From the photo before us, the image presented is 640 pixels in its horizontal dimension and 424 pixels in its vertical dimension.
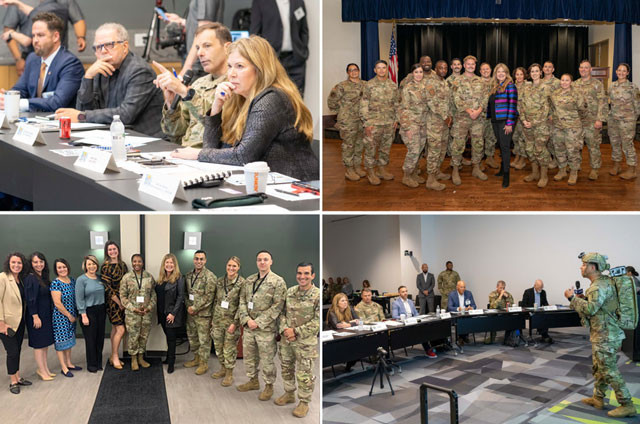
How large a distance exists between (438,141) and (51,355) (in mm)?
3224

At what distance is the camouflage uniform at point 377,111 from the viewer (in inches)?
211

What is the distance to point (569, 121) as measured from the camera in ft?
17.6

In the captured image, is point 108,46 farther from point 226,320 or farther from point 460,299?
point 460,299

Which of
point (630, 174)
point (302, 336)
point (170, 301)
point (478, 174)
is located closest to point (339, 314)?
point (302, 336)

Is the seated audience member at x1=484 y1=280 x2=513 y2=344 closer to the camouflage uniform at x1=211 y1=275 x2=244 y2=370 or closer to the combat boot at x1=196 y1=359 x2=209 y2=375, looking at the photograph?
the camouflage uniform at x1=211 y1=275 x2=244 y2=370

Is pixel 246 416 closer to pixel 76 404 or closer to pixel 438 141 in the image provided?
pixel 76 404

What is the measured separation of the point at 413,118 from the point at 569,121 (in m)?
1.34

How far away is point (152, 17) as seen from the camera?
7430mm

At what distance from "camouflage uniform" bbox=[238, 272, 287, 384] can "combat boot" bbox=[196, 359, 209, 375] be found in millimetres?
231

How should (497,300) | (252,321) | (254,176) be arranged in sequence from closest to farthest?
(254,176), (252,321), (497,300)

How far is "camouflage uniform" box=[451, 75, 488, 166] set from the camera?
5270 millimetres

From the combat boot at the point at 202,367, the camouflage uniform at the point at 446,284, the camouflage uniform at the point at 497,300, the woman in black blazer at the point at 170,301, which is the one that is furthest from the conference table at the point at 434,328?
the woman in black blazer at the point at 170,301

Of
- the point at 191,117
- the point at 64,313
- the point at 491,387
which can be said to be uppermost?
the point at 191,117

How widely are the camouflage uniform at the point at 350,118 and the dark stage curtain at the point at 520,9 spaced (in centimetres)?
363
